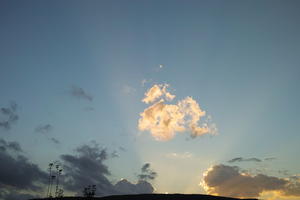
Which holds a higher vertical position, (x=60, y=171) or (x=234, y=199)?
(x=60, y=171)

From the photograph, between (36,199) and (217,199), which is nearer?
(217,199)

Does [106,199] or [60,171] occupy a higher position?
[60,171]

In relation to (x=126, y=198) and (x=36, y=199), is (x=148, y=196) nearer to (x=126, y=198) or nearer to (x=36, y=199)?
(x=126, y=198)

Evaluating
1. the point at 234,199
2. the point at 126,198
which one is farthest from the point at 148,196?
the point at 234,199

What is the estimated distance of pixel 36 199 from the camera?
163m

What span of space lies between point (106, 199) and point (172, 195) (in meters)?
37.0

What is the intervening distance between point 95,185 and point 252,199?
79954 millimetres

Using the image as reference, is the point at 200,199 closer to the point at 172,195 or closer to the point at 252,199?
the point at 172,195

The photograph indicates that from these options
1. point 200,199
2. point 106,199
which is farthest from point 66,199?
point 200,199

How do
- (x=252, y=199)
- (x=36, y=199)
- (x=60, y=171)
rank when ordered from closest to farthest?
(x=60, y=171)
(x=252, y=199)
(x=36, y=199)

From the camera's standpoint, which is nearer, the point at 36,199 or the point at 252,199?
the point at 252,199

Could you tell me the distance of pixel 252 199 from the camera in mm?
127125

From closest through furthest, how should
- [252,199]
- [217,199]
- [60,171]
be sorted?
[60,171], [252,199], [217,199]

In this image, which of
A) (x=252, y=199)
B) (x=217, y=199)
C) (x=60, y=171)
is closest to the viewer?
(x=60, y=171)
